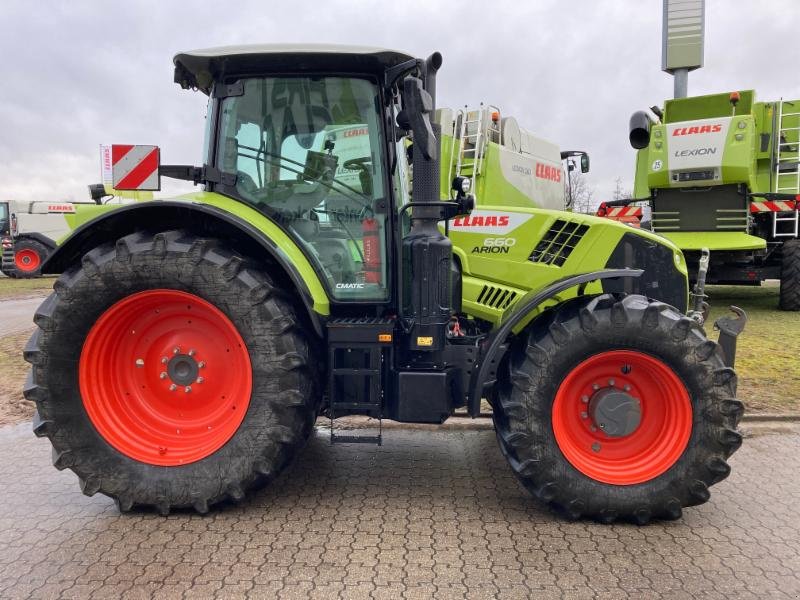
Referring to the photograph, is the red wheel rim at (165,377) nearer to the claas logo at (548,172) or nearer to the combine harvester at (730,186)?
the claas logo at (548,172)

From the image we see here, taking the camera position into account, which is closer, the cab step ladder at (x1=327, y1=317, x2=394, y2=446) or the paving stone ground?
the paving stone ground

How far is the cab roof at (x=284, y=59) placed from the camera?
10.1 feet

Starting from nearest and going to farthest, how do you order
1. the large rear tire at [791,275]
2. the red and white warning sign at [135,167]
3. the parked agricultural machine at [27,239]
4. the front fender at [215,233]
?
the front fender at [215,233] → the red and white warning sign at [135,167] → the large rear tire at [791,275] → the parked agricultural machine at [27,239]

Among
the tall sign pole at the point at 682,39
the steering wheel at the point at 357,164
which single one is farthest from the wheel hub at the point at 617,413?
the tall sign pole at the point at 682,39

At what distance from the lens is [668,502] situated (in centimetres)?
295

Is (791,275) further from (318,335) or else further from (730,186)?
(318,335)

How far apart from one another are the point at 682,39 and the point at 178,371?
1419 centimetres

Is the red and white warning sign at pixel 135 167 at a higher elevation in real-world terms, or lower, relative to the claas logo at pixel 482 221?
higher

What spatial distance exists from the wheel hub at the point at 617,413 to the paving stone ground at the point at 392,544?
0.47 m

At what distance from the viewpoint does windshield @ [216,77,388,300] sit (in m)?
3.24

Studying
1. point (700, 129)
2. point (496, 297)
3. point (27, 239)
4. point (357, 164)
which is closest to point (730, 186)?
point (700, 129)

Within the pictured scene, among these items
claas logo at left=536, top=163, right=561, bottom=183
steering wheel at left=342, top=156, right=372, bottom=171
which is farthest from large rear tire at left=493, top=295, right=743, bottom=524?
claas logo at left=536, top=163, right=561, bottom=183

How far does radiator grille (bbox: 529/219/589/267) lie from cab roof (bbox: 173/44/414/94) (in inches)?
52.6

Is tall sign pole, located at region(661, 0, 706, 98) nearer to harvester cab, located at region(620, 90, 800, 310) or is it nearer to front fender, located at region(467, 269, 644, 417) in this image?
harvester cab, located at region(620, 90, 800, 310)
